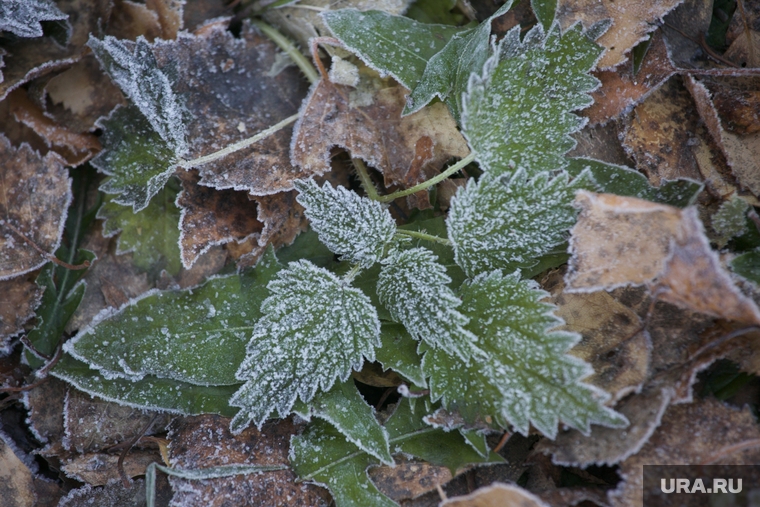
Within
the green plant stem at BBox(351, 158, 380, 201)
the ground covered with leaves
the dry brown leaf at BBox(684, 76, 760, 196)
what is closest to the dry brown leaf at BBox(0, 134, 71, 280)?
the ground covered with leaves

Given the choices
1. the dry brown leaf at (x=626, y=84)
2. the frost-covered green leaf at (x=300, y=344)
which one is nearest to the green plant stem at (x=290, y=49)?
the frost-covered green leaf at (x=300, y=344)

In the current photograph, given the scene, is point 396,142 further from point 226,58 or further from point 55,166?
point 55,166

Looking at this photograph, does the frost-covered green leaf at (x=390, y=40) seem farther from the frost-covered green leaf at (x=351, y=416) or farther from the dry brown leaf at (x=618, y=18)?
the frost-covered green leaf at (x=351, y=416)

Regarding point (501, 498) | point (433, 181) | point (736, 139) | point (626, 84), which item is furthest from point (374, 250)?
point (736, 139)

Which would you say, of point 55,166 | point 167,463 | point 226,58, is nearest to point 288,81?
point 226,58

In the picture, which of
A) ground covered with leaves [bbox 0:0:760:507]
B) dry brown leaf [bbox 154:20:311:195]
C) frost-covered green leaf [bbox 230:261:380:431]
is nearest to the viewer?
ground covered with leaves [bbox 0:0:760:507]

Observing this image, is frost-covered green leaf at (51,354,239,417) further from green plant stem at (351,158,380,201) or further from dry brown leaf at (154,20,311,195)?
green plant stem at (351,158,380,201)

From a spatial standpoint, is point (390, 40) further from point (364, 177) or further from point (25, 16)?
point (25, 16)
